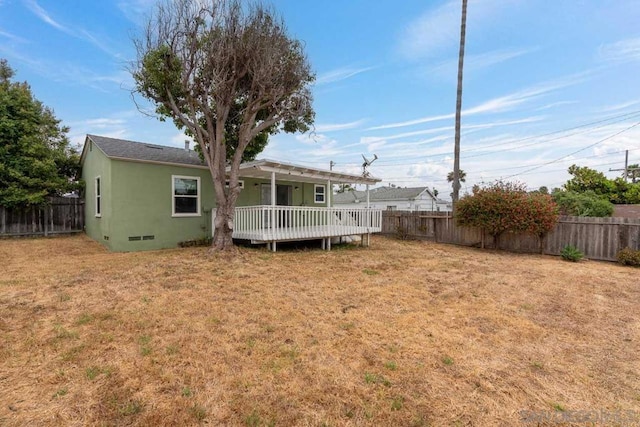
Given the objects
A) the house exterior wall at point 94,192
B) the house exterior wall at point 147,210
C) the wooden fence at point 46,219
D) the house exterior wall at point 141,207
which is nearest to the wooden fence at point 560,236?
the house exterior wall at point 141,207

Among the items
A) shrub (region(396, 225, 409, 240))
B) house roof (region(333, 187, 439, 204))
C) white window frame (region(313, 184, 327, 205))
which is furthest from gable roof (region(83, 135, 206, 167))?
house roof (region(333, 187, 439, 204))

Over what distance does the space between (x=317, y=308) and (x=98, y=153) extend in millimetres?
10635

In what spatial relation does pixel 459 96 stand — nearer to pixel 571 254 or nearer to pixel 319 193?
pixel 319 193

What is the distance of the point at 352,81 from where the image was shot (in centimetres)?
1388

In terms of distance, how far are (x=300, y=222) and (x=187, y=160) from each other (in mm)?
4903

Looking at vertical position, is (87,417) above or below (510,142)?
below

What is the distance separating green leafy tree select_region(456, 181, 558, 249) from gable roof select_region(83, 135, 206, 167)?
407 inches

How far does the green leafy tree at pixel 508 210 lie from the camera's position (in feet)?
35.4

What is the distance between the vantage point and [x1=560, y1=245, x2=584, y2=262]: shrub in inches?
395

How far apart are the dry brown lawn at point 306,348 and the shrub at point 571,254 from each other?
331cm

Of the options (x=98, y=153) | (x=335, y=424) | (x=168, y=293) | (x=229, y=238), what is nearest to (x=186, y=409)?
(x=335, y=424)

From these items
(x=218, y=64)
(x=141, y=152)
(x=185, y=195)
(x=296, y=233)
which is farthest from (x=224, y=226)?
(x=141, y=152)

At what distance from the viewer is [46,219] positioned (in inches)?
500

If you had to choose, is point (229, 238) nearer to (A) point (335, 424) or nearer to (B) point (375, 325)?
(B) point (375, 325)
